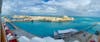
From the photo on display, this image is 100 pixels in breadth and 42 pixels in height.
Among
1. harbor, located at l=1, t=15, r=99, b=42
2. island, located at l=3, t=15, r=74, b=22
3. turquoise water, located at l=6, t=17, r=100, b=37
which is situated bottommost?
harbor, located at l=1, t=15, r=99, b=42

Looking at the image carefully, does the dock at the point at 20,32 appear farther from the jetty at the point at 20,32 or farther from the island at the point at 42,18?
the island at the point at 42,18

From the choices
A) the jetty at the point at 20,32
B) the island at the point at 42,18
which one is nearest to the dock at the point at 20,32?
the jetty at the point at 20,32

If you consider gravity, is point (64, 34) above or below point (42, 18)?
below

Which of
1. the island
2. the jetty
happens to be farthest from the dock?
the island

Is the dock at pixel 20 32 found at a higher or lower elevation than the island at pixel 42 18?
lower

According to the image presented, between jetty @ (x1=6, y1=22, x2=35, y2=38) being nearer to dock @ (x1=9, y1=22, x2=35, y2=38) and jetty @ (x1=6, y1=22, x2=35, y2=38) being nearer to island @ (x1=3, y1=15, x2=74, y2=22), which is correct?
dock @ (x1=9, y1=22, x2=35, y2=38)

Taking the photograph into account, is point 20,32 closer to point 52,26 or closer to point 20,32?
point 20,32

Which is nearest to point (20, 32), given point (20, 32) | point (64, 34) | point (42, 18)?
point (20, 32)

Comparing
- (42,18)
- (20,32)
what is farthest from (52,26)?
(20,32)

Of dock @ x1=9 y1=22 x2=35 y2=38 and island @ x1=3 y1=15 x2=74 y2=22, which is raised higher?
island @ x1=3 y1=15 x2=74 y2=22
